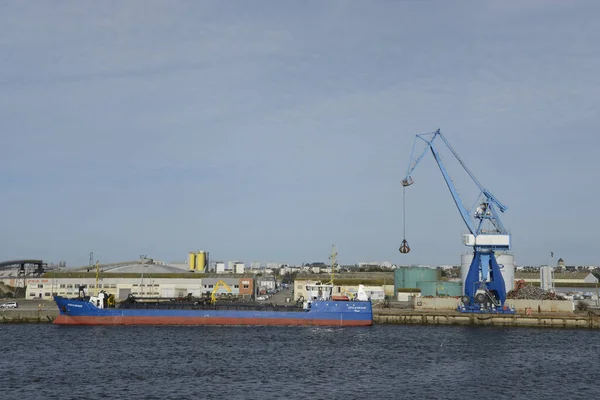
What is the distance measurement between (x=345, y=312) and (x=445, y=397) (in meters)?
33.4

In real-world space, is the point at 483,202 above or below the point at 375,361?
above

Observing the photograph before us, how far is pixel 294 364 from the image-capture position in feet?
141

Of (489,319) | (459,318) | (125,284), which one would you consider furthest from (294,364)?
→ (125,284)

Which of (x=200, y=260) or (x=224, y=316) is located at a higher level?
(x=200, y=260)

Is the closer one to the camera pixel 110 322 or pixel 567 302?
pixel 110 322

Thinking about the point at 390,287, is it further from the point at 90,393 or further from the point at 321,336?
the point at 90,393

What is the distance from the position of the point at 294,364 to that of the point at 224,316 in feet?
83.2

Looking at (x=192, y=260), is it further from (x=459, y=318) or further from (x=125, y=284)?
(x=459, y=318)

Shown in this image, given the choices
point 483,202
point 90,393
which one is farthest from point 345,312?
point 90,393

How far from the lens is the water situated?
34.8m

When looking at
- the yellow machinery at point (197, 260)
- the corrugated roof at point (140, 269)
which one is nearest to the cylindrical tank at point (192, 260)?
the yellow machinery at point (197, 260)

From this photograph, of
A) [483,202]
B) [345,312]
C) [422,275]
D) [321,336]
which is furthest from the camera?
[422,275]

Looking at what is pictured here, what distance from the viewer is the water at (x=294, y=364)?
1372 inches

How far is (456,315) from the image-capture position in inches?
2867
